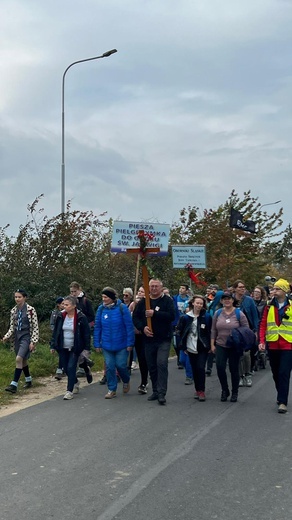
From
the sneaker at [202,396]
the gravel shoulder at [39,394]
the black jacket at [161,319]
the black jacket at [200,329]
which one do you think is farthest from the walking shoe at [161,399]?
the gravel shoulder at [39,394]

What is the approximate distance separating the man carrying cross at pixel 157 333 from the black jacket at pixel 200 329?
0.49m

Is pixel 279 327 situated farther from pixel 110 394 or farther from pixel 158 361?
pixel 110 394

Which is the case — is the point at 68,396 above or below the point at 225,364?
below

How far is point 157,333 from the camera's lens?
9375 millimetres

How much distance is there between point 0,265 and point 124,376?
749 centimetres

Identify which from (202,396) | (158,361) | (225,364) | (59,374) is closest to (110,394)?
(158,361)

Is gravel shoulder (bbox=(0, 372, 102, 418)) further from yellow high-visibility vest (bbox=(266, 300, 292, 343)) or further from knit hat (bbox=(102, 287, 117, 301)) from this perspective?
yellow high-visibility vest (bbox=(266, 300, 292, 343))

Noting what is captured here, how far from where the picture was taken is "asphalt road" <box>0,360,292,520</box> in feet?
16.1

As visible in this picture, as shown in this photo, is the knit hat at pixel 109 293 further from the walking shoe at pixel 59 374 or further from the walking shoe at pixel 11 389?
the walking shoe at pixel 59 374

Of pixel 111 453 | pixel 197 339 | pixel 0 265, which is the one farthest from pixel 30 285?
pixel 111 453

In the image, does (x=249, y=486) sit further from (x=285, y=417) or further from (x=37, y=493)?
(x=285, y=417)

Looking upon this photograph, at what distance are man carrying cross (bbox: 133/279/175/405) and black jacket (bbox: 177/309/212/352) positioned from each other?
0.49 m

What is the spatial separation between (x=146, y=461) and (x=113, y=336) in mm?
3656

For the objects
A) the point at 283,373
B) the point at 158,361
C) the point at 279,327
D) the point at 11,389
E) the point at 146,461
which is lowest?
the point at 146,461
